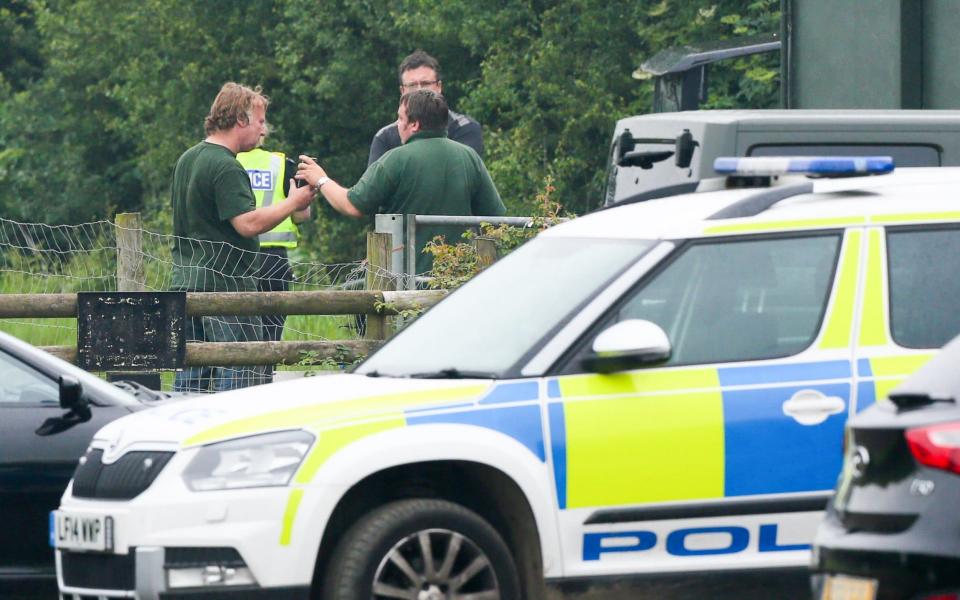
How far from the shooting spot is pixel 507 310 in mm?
6441

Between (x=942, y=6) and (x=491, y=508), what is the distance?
24.7 feet

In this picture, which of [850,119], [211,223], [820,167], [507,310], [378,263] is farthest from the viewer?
[378,263]

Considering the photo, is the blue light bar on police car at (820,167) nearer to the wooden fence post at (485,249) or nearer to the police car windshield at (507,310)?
the police car windshield at (507,310)

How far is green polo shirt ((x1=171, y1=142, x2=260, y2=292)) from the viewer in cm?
1093

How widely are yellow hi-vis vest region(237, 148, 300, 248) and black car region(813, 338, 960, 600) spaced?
300 inches

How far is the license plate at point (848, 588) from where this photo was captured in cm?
431

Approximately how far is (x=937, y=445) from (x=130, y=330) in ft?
24.8

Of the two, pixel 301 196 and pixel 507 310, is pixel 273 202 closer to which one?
pixel 301 196

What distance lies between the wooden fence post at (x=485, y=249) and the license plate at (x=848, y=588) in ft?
22.2

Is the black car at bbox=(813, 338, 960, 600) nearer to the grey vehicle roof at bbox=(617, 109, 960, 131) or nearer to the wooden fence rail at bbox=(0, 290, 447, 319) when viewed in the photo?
the grey vehicle roof at bbox=(617, 109, 960, 131)

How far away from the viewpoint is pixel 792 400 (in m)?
6.08

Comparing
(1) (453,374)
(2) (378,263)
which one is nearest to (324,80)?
(2) (378,263)

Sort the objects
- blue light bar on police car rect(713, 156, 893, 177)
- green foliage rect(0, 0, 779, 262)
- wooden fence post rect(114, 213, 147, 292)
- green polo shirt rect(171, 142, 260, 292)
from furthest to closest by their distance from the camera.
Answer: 1. green foliage rect(0, 0, 779, 262)
2. wooden fence post rect(114, 213, 147, 292)
3. green polo shirt rect(171, 142, 260, 292)
4. blue light bar on police car rect(713, 156, 893, 177)

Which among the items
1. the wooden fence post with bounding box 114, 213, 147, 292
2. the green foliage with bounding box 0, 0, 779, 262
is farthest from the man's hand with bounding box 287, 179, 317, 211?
the green foliage with bounding box 0, 0, 779, 262
